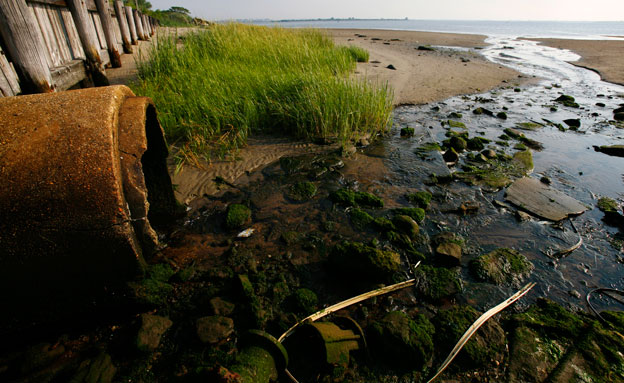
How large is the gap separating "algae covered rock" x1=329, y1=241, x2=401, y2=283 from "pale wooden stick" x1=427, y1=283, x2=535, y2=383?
0.62 metres

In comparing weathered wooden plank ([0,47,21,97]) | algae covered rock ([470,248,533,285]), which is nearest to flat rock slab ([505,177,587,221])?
algae covered rock ([470,248,533,285])

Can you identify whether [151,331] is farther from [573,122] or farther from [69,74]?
[573,122]

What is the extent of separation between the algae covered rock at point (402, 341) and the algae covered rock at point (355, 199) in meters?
1.55

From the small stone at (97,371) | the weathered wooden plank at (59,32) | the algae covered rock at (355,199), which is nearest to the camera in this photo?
the small stone at (97,371)

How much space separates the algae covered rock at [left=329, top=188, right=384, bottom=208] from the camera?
3385mm

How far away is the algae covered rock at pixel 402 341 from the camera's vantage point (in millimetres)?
1807

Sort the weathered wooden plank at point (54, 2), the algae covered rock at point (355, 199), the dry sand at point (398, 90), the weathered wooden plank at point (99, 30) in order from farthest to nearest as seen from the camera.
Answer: the weathered wooden plank at point (99, 30), the weathered wooden plank at point (54, 2), the dry sand at point (398, 90), the algae covered rock at point (355, 199)

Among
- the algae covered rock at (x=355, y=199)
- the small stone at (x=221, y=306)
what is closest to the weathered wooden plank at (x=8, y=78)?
the small stone at (x=221, y=306)

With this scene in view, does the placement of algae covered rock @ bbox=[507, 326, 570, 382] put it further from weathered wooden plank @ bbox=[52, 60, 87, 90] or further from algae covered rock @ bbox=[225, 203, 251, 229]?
weathered wooden plank @ bbox=[52, 60, 87, 90]

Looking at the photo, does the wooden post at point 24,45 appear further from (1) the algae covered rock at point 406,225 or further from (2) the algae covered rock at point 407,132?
(2) the algae covered rock at point 407,132

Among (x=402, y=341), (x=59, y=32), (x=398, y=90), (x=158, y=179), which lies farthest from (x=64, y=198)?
(x=398, y=90)

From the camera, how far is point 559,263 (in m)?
2.66

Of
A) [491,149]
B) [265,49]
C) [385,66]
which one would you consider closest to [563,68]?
[385,66]

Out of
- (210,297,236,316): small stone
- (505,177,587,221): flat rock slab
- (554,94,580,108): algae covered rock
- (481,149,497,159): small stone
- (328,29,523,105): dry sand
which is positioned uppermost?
(328,29,523,105): dry sand
